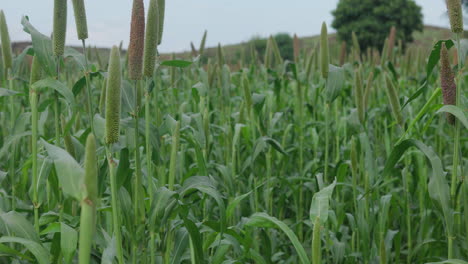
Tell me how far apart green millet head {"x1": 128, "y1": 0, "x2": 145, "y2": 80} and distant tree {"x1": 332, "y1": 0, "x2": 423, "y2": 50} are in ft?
92.2

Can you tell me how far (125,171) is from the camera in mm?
1649

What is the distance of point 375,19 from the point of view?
29.8m

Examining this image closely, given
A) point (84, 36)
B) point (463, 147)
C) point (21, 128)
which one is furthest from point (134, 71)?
point (463, 147)

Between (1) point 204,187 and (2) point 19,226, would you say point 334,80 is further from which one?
(2) point 19,226

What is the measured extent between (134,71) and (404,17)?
1236 inches

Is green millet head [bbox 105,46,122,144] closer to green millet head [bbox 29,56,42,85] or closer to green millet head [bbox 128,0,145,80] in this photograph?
green millet head [bbox 128,0,145,80]

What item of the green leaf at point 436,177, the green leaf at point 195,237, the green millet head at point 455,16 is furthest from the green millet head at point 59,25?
the green millet head at point 455,16

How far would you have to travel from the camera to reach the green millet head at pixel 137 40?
149 centimetres

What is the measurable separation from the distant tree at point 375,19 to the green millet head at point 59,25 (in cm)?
2801

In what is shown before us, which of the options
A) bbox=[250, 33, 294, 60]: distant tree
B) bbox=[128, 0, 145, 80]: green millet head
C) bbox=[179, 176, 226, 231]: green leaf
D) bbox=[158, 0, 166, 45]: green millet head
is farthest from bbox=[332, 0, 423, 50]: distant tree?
bbox=[128, 0, 145, 80]: green millet head

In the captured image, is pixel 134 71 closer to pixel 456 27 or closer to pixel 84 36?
pixel 84 36

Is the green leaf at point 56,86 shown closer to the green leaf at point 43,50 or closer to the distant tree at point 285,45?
the green leaf at point 43,50

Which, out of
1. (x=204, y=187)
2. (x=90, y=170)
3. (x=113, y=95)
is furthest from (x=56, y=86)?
(x=90, y=170)

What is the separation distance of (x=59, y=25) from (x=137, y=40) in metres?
0.32
